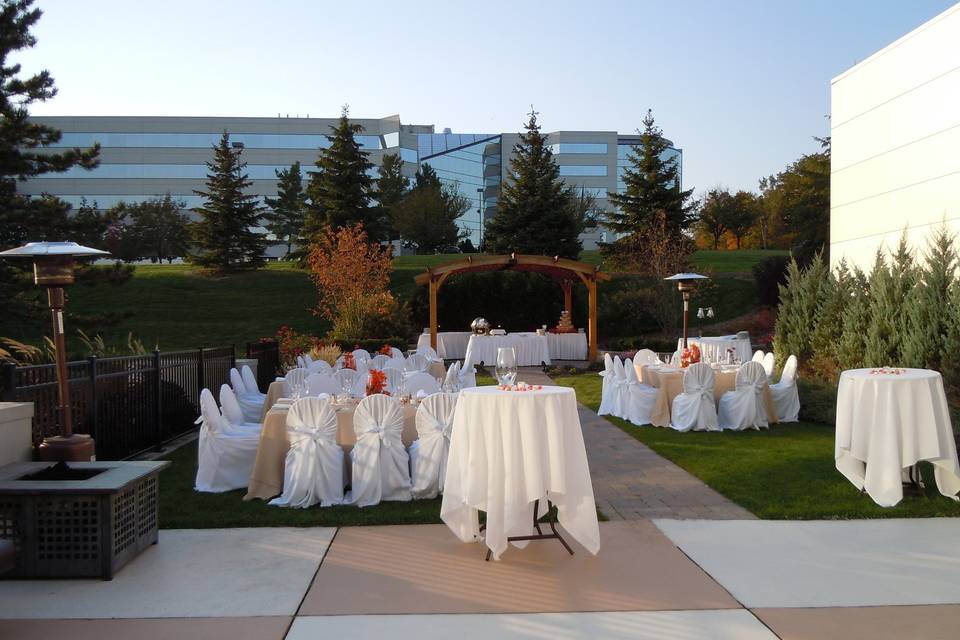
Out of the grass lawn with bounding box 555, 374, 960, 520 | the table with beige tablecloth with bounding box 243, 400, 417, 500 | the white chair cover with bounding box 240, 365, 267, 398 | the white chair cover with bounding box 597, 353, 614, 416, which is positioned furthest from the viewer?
Result: the white chair cover with bounding box 597, 353, 614, 416

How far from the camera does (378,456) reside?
7207mm

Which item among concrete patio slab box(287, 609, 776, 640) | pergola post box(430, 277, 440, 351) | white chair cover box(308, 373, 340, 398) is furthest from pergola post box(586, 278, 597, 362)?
concrete patio slab box(287, 609, 776, 640)

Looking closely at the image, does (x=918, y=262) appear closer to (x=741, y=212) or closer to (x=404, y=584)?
(x=404, y=584)

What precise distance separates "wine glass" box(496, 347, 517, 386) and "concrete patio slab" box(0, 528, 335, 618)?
1.78 m

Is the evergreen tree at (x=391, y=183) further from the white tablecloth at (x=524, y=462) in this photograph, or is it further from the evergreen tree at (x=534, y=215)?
the white tablecloth at (x=524, y=462)

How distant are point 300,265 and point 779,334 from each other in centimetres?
2992

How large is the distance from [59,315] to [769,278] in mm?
29391

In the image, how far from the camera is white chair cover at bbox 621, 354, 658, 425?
39.9ft

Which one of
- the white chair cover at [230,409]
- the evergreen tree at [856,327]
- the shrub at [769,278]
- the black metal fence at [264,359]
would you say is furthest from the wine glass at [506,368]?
the shrub at [769,278]

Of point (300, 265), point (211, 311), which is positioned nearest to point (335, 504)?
point (211, 311)

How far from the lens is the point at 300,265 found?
41375 mm

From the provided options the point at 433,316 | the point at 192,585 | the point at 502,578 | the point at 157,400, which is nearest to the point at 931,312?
the point at 502,578

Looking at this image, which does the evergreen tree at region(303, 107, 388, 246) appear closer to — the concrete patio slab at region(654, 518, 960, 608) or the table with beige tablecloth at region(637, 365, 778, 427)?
the table with beige tablecloth at region(637, 365, 778, 427)

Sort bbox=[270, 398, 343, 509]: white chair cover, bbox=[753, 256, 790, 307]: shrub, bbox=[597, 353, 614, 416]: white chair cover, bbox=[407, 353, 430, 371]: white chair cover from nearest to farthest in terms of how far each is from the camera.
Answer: bbox=[270, 398, 343, 509]: white chair cover → bbox=[597, 353, 614, 416]: white chair cover → bbox=[407, 353, 430, 371]: white chair cover → bbox=[753, 256, 790, 307]: shrub
